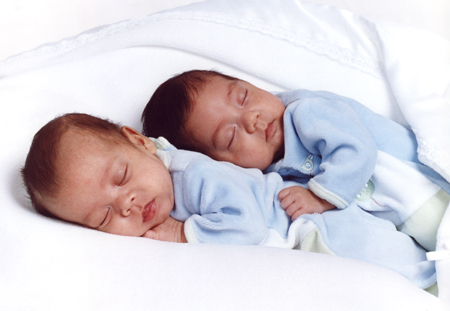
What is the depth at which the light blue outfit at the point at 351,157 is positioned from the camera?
3.95 feet

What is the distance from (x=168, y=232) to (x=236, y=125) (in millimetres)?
355

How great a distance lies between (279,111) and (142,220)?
0.50 m

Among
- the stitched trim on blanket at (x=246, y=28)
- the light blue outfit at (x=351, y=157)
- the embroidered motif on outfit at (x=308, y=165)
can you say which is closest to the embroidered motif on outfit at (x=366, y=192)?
the light blue outfit at (x=351, y=157)

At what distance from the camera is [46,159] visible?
3.61ft

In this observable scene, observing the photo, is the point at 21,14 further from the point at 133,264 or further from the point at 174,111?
the point at 133,264

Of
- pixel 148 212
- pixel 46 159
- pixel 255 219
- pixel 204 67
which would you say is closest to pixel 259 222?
pixel 255 219

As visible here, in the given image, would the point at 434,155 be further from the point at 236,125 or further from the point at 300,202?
the point at 236,125

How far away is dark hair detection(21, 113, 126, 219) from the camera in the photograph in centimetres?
110

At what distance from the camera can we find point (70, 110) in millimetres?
1471

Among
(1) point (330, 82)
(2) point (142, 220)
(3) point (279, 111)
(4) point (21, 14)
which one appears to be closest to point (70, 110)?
(2) point (142, 220)

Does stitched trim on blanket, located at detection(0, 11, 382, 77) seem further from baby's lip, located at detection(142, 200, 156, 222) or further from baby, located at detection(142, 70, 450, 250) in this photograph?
baby's lip, located at detection(142, 200, 156, 222)

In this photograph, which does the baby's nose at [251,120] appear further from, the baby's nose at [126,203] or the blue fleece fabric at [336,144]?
the baby's nose at [126,203]

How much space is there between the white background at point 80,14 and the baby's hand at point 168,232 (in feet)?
5.07

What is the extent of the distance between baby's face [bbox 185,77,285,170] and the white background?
1358 millimetres
